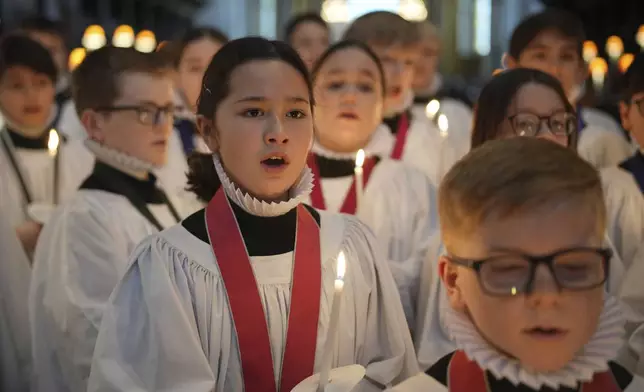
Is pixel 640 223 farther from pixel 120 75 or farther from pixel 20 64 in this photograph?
pixel 20 64

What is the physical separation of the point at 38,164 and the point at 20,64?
0.67 metres

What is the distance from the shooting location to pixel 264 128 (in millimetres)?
2619

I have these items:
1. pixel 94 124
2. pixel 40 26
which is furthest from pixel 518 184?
pixel 40 26

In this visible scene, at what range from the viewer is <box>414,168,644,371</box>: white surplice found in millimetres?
3141

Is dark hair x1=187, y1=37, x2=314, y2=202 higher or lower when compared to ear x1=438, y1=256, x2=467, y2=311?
higher

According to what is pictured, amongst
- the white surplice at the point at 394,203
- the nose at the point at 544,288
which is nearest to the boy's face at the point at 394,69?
the white surplice at the point at 394,203

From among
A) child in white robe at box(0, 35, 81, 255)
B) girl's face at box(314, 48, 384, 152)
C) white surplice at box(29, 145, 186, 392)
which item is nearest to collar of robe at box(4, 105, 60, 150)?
child in white robe at box(0, 35, 81, 255)

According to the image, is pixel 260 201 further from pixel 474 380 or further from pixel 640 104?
pixel 640 104

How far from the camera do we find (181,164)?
573 centimetres

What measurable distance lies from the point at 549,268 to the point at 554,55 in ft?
10.3

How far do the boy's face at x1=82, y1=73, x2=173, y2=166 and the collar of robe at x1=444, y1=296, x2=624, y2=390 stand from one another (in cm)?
220

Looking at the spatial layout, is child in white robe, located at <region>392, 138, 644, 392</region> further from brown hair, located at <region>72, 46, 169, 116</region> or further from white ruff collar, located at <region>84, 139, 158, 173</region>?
brown hair, located at <region>72, 46, 169, 116</region>

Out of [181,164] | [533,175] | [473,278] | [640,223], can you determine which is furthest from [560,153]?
[181,164]

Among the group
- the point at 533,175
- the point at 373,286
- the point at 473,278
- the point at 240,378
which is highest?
the point at 533,175
